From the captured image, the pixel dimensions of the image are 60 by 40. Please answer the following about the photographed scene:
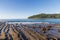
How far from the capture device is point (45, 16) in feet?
621

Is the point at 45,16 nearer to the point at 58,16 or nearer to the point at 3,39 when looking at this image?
the point at 58,16

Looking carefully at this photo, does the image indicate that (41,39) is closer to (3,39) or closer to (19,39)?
(19,39)

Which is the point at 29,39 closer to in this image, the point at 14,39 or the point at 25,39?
the point at 25,39

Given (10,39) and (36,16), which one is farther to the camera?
(36,16)

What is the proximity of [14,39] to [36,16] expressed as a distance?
17592 centimetres

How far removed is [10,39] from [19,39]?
880 millimetres

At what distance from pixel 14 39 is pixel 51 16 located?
17585 centimetres

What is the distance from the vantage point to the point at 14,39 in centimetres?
1431

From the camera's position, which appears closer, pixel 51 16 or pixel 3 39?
pixel 3 39

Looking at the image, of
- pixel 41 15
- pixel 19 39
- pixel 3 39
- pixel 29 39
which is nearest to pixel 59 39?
pixel 29 39

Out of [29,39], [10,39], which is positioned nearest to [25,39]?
[29,39]

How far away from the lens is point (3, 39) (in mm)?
14141

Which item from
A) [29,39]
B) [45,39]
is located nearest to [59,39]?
[45,39]

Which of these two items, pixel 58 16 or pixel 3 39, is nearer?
pixel 3 39
